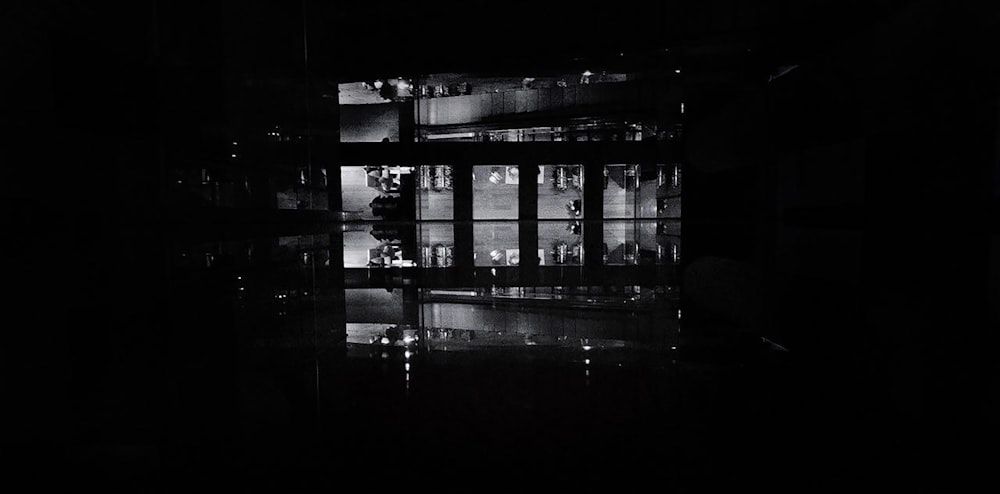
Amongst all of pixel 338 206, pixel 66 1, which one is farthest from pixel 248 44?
pixel 338 206

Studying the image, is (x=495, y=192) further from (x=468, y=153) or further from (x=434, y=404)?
(x=434, y=404)

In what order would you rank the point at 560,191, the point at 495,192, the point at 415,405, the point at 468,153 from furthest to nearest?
the point at 495,192, the point at 560,191, the point at 468,153, the point at 415,405

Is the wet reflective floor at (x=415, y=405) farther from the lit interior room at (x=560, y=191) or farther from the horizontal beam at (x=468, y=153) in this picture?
the lit interior room at (x=560, y=191)

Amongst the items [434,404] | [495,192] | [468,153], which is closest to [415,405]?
[434,404]

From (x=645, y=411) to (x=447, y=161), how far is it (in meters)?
8.96

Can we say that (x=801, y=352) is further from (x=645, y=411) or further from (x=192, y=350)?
(x=192, y=350)

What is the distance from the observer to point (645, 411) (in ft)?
2.14

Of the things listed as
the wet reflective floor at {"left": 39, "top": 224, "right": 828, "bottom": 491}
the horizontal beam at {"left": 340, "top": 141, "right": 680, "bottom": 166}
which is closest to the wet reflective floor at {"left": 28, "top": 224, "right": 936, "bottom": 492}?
the wet reflective floor at {"left": 39, "top": 224, "right": 828, "bottom": 491}

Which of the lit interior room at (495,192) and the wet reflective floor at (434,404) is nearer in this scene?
the wet reflective floor at (434,404)

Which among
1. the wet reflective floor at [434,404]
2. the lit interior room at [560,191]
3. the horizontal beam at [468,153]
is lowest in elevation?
the wet reflective floor at [434,404]

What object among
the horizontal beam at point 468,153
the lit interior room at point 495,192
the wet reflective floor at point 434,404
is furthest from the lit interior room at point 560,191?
the wet reflective floor at point 434,404

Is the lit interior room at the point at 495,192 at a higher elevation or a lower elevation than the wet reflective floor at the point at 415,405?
higher

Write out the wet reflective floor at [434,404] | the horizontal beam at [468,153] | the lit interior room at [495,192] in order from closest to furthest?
1. the wet reflective floor at [434,404]
2. the horizontal beam at [468,153]
3. the lit interior room at [495,192]

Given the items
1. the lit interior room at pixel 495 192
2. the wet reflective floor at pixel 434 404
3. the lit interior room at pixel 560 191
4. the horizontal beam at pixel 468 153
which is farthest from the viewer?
the lit interior room at pixel 495 192
